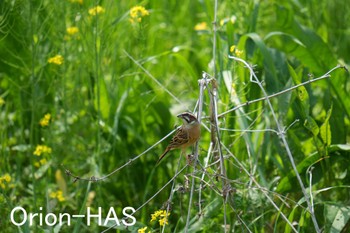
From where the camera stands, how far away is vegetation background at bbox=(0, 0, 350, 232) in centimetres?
358

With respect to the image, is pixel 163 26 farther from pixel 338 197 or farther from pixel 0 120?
pixel 338 197

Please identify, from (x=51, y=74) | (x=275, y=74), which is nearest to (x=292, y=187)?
(x=275, y=74)

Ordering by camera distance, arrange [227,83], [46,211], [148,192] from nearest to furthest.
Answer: [46,211] < [227,83] < [148,192]

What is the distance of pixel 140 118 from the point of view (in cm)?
420

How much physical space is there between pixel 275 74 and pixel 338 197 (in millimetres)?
732

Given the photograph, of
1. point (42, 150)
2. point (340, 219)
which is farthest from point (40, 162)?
point (340, 219)

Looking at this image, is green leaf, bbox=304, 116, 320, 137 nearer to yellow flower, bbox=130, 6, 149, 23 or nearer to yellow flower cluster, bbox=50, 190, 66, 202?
yellow flower, bbox=130, 6, 149, 23

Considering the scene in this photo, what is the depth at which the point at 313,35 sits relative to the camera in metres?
4.13

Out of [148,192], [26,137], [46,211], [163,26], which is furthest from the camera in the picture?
[163,26]

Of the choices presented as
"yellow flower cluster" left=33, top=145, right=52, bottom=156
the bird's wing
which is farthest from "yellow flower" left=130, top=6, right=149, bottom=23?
the bird's wing

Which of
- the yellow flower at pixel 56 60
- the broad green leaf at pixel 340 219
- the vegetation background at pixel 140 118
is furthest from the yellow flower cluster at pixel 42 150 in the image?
the broad green leaf at pixel 340 219

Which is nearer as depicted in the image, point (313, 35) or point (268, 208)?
point (268, 208)

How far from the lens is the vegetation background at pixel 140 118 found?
3.58 metres

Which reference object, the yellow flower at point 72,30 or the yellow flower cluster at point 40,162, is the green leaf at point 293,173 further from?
the yellow flower at point 72,30
